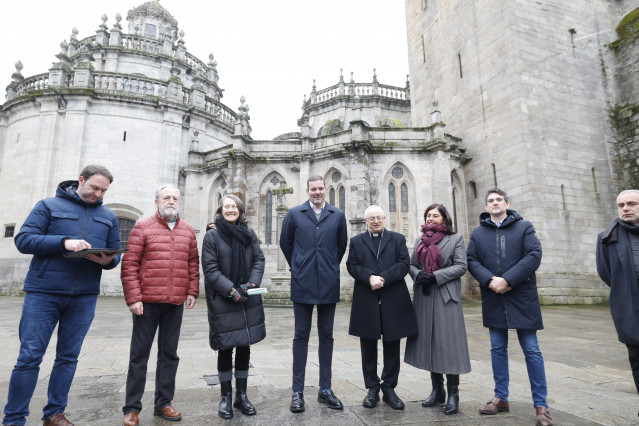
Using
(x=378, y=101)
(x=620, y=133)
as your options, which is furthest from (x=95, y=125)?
(x=620, y=133)

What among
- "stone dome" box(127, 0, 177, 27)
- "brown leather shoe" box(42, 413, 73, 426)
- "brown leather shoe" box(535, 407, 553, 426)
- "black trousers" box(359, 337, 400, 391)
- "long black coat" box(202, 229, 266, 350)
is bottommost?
"brown leather shoe" box(535, 407, 553, 426)

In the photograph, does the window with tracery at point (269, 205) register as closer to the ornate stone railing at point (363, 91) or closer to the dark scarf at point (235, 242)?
the ornate stone railing at point (363, 91)

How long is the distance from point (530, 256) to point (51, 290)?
4.22 m

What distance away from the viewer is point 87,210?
3227mm

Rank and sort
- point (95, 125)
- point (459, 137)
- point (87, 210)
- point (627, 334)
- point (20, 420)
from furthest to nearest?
point (95, 125), point (459, 137), point (87, 210), point (627, 334), point (20, 420)

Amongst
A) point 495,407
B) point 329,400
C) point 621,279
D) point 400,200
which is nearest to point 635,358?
point 621,279

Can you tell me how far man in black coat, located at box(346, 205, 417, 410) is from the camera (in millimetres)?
3578

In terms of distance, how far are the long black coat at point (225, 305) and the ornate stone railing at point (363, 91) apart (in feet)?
82.4

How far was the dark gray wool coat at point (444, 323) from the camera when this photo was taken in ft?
11.4

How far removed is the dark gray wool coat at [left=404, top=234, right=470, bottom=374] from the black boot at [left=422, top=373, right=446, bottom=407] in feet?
0.43

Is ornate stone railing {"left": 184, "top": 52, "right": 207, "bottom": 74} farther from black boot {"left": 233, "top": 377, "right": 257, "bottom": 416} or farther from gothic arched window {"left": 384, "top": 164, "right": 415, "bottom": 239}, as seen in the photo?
black boot {"left": 233, "top": 377, "right": 257, "bottom": 416}

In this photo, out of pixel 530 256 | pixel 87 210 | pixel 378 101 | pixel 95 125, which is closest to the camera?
pixel 87 210

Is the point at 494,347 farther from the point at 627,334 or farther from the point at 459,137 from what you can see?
the point at 459,137

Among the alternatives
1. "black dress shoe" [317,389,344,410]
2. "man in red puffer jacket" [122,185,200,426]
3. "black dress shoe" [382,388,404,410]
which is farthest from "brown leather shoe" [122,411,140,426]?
"black dress shoe" [382,388,404,410]
